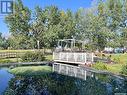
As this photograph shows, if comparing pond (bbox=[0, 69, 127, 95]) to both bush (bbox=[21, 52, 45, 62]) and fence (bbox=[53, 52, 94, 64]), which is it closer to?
fence (bbox=[53, 52, 94, 64])

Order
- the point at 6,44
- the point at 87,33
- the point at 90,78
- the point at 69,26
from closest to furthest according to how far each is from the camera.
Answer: the point at 90,78
the point at 87,33
the point at 69,26
the point at 6,44

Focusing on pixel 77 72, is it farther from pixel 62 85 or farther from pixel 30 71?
pixel 62 85

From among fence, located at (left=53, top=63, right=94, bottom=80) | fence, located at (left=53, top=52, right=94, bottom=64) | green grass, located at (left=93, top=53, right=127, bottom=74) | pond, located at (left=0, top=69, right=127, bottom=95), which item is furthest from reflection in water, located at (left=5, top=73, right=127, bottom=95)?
fence, located at (left=53, top=52, right=94, bottom=64)

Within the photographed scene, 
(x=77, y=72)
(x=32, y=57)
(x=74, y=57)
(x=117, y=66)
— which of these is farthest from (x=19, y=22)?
(x=117, y=66)

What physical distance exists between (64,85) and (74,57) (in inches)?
610

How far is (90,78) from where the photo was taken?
86.8 feet

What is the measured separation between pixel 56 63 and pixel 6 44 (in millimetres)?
68344

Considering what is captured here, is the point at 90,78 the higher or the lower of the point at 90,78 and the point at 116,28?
the lower

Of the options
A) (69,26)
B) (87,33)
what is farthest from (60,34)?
(87,33)

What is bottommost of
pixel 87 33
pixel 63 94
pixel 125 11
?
pixel 63 94

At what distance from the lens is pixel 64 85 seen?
23625mm

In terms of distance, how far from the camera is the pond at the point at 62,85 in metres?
20.3

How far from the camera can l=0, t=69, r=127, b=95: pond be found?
20297mm

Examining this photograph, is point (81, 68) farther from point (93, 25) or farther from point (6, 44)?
point (6, 44)
